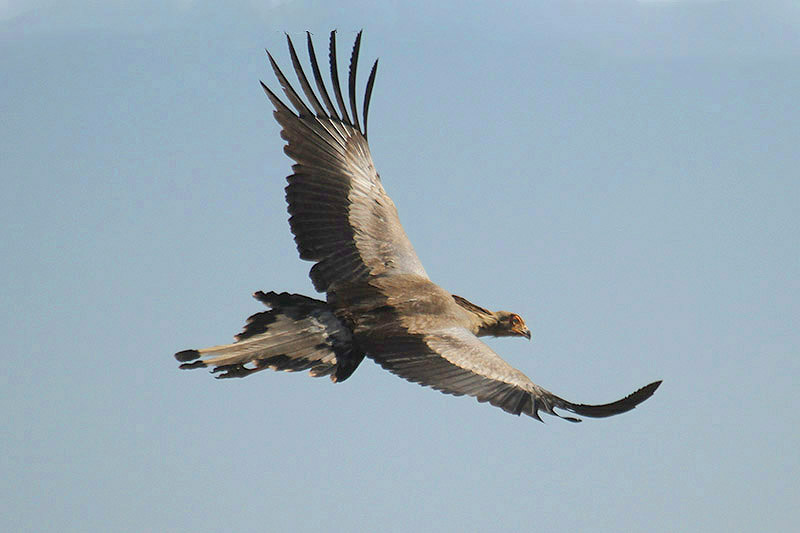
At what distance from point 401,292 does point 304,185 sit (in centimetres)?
155

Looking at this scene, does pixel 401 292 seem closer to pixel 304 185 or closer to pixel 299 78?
pixel 304 185

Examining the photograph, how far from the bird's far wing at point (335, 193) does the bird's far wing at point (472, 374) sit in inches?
45.2

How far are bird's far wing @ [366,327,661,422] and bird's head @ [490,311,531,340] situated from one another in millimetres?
1402

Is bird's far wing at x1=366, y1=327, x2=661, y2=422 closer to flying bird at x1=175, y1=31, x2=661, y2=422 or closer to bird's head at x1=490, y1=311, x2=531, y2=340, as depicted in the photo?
flying bird at x1=175, y1=31, x2=661, y2=422

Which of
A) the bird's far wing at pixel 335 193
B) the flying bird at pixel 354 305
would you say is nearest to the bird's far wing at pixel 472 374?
the flying bird at pixel 354 305

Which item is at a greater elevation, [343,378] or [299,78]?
[299,78]

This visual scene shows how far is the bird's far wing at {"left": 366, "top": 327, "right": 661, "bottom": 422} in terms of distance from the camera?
25.8ft

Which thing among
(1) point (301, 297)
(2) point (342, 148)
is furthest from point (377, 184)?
(1) point (301, 297)

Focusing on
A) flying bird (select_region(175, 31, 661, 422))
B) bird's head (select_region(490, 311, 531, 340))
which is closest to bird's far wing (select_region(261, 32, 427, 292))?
flying bird (select_region(175, 31, 661, 422))

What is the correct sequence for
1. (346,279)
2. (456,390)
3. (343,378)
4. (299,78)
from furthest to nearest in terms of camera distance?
1. (299,78)
2. (346,279)
3. (343,378)
4. (456,390)

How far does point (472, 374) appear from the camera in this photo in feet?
26.7

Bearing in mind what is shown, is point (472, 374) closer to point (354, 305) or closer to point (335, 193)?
point (354, 305)

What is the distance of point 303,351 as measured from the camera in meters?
8.59

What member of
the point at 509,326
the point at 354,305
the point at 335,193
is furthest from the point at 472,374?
the point at 335,193
